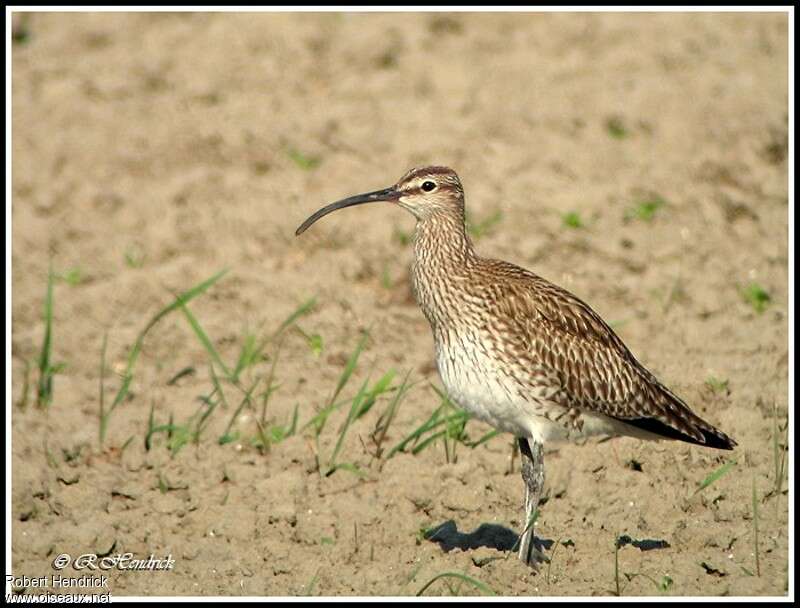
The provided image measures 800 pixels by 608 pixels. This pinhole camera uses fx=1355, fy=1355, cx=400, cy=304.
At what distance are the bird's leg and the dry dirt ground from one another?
0.12 metres

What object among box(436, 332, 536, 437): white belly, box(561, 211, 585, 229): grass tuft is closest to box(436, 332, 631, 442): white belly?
box(436, 332, 536, 437): white belly

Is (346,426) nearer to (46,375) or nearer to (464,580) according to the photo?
(464,580)

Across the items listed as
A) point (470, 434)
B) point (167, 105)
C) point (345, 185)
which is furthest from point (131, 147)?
point (470, 434)

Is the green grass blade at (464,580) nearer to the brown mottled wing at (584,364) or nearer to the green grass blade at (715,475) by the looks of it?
the brown mottled wing at (584,364)

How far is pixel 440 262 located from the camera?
6.84 meters

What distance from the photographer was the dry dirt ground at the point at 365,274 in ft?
22.6

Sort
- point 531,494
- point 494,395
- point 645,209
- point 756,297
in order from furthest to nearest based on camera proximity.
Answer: point 645,209 < point 756,297 < point 531,494 < point 494,395

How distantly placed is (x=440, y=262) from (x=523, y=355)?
0.67 m

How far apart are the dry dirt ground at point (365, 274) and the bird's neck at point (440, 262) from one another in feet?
3.44

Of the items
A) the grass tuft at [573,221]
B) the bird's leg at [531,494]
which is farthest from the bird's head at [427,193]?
the grass tuft at [573,221]

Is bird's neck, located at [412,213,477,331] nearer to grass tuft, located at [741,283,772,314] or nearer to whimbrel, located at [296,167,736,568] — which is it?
whimbrel, located at [296,167,736,568]

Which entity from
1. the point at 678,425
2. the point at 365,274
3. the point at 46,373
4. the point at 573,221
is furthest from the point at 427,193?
the point at 573,221

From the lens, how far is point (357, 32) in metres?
12.5

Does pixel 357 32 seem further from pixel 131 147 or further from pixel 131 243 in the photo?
pixel 131 243
